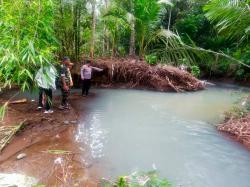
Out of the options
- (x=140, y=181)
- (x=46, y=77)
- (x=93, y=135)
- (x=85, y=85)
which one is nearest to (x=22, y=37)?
(x=46, y=77)

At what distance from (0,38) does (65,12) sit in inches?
210

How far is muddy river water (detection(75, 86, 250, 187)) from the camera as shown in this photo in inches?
187

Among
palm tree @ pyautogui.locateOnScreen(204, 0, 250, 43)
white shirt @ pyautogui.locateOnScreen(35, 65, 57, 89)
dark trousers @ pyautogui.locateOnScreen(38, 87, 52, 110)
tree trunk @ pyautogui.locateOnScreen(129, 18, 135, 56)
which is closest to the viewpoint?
palm tree @ pyautogui.locateOnScreen(204, 0, 250, 43)

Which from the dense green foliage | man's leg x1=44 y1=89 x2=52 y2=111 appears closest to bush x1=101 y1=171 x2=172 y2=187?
the dense green foliage

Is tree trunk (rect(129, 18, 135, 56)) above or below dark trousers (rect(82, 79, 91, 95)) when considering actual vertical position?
above

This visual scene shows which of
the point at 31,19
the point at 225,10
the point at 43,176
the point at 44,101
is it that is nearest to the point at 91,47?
the point at 44,101

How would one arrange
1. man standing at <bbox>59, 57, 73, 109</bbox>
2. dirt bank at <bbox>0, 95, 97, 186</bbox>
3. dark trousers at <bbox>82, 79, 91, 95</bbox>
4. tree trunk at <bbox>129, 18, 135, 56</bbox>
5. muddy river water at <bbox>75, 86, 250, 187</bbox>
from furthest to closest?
tree trunk at <bbox>129, 18, 135, 56</bbox> → dark trousers at <bbox>82, 79, 91, 95</bbox> → man standing at <bbox>59, 57, 73, 109</bbox> → muddy river water at <bbox>75, 86, 250, 187</bbox> → dirt bank at <bbox>0, 95, 97, 186</bbox>

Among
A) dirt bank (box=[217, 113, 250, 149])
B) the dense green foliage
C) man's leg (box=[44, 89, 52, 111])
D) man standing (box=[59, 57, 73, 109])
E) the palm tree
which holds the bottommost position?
dirt bank (box=[217, 113, 250, 149])

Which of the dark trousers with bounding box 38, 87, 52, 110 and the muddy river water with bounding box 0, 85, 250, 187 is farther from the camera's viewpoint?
the dark trousers with bounding box 38, 87, 52, 110

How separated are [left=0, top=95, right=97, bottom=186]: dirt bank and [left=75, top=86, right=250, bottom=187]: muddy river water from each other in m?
0.26

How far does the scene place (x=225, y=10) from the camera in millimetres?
5527

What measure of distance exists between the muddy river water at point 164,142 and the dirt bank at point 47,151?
26cm

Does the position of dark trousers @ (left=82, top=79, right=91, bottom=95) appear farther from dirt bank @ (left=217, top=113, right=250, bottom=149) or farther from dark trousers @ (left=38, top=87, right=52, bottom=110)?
dirt bank @ (left=217, top=113, right=250, bottom=149)

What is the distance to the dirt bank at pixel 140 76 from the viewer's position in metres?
12.6
